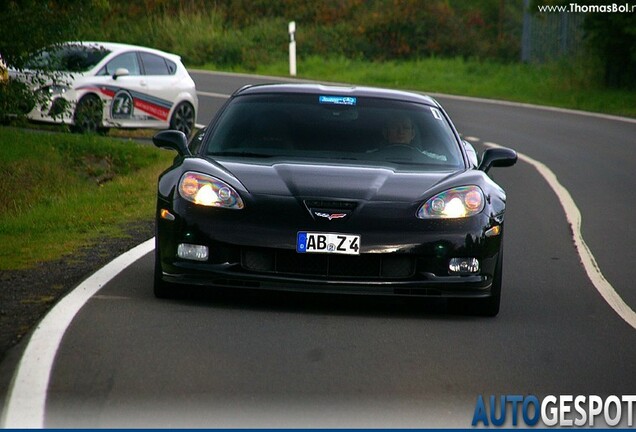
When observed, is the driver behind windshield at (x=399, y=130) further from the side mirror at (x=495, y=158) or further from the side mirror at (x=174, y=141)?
the side mirror at (x=174, y=141)

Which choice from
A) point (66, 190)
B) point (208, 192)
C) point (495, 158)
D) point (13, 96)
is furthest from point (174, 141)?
point (66, 190)

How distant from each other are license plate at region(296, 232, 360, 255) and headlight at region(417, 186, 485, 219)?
45 centimetres

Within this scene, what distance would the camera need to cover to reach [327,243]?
873 cm

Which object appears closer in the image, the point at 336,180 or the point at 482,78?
the point at 336,180

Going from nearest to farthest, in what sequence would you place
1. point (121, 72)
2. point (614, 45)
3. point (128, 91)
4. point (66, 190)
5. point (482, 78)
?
point (66, 190) < point (121, 72) < point (128, 91) < point (614, 45) < point (482, 78)

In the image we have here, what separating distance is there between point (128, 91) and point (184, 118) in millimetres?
1333

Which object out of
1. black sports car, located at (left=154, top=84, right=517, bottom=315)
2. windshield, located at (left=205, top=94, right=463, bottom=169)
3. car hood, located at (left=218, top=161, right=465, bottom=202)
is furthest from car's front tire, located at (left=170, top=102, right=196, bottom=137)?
car hood, located at (left=218, top=161, right=465, bottom=202)

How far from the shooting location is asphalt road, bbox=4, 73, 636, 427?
20.6ft

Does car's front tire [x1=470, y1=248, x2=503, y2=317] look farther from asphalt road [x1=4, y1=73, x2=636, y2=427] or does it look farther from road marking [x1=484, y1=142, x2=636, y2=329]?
road marking [x1=484, y1=142, x2=636, y2=329]

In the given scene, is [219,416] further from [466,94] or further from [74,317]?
[466,94]

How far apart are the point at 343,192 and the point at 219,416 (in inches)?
118

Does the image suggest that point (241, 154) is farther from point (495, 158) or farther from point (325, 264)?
point (495, 158)

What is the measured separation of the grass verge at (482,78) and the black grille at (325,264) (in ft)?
75.5

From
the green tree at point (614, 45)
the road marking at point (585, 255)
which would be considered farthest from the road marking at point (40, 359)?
the green tree at point (614, 45)
